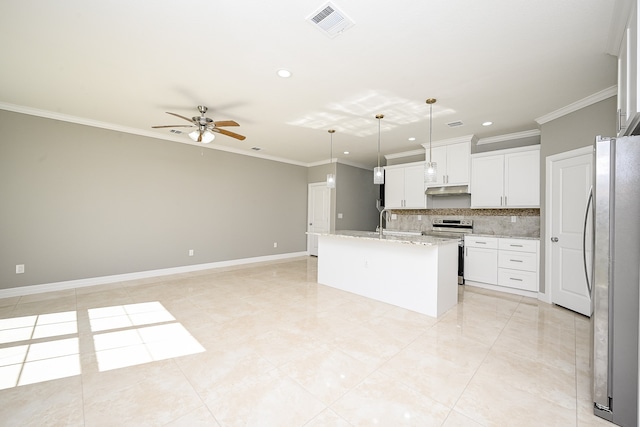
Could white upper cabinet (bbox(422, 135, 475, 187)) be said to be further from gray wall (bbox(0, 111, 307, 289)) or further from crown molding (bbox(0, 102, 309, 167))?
crown molding (bbox(0, 102, 309, 167))

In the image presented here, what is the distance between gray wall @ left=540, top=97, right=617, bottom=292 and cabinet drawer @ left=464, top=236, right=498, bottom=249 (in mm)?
628

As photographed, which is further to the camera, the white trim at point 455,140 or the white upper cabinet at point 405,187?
the white upper cabinet at point 405,187

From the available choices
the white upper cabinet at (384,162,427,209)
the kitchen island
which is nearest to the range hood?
the white upper cabinet at (384,162,427,209)

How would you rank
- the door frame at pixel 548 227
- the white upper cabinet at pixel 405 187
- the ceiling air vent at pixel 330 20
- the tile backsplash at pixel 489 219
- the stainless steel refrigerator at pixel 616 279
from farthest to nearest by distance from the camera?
1. the white upper cabinet at pixel 405 187
2. the tile backsplash at pixel 489 219
3. the door frame at pixel 548 227
4. the ceiling air vent at pixel 330 20
5. the stainless steel refrigerator at pixel 616 279

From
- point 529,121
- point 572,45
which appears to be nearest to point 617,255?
point 572,45

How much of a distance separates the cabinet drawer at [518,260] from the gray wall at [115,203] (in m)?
4.93

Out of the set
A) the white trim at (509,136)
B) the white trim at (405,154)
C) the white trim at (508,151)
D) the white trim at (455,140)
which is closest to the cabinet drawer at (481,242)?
the white trim at (508,151)

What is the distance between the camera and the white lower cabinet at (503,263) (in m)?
4.04

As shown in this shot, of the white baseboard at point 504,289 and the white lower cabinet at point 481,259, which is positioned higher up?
the white lower cabinet at point 481,259

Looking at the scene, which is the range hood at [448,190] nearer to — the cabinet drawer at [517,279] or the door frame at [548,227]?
the door frame at [548,227]

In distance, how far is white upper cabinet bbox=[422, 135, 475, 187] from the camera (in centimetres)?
492

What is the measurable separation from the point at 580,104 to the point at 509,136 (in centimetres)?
144

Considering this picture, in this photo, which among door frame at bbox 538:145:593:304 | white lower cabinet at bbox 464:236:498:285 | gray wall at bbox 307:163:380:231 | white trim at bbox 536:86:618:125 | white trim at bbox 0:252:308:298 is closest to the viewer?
white trim at bbox 536:86:618:125

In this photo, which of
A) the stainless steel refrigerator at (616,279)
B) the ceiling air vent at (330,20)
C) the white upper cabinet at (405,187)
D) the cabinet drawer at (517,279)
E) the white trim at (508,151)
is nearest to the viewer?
the stainless steel refrigerator at (616,279)
